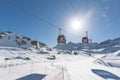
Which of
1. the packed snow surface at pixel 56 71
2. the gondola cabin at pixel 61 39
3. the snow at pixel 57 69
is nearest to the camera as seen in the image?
the packed snow surface at pixel 56 71

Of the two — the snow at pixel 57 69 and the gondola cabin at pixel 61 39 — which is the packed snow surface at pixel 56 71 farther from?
the gondola cabin at pixel 61 39

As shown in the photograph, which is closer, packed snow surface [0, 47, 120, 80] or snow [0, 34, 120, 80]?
packed snow surface [0, 47, 120, 80]

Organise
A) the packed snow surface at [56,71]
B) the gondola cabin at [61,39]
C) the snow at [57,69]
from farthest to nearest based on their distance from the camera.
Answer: the gondola cabin at [61,39], the snow at [57,69], the packed snow surface at [56,71]

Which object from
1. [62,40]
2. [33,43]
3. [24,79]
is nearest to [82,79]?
[24,79]

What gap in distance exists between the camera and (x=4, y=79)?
17109 mm

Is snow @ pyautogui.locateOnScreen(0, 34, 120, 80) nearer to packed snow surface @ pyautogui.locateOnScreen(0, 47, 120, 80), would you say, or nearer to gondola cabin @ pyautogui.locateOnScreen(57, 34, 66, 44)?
packed snow surface @ pyautogui.locateOnScreen(0, 47, 120, 80)

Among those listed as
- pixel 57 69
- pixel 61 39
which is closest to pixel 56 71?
pixel 57 69

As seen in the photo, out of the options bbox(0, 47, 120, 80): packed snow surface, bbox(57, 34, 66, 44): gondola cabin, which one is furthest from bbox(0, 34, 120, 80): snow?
bbox(57, 34, 66, 44): gondola cabin

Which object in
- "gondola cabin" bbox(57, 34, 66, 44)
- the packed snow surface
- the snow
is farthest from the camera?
"gondola cabin" bbox(57, 34, 66, 44)

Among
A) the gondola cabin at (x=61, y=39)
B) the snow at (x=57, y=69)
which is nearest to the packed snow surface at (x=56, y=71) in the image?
the snow at (x=57, y=69)

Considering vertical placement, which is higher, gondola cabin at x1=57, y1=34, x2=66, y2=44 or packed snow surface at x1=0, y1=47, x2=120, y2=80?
→ gondola cabin at x1=57, y1=34, x2=66, y2=44

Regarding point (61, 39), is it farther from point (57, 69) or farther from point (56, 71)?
point (56, 71)

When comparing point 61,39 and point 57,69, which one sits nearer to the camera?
point 57,69

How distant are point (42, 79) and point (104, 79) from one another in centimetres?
748
